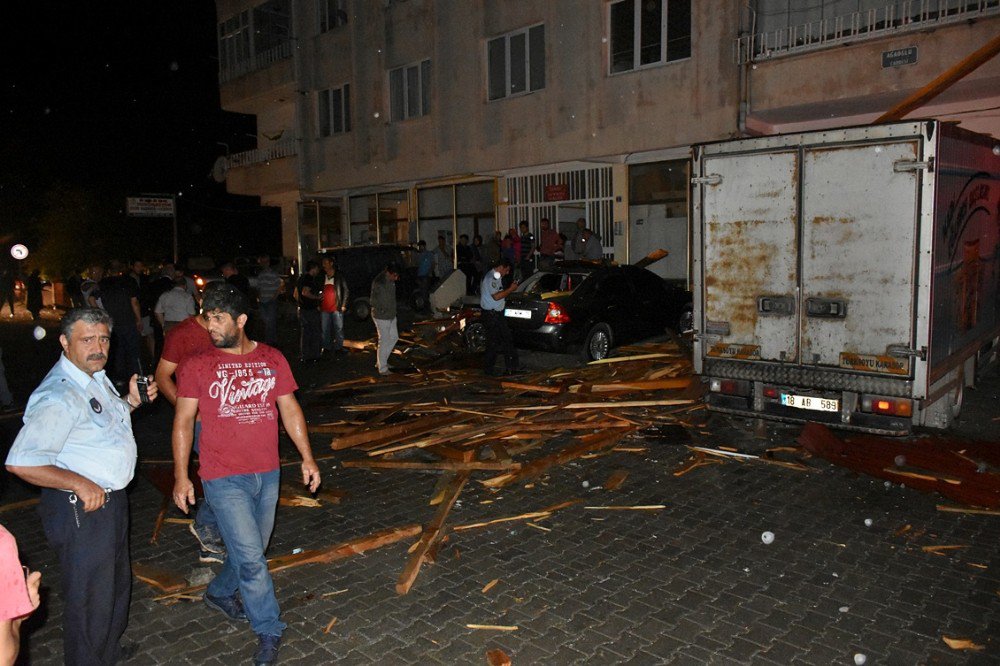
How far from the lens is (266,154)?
31.3 metres

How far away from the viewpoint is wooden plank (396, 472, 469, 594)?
5023 millimetres

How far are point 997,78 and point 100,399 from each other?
14.5 m

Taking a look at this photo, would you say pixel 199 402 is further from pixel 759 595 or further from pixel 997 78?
pixel 997 78

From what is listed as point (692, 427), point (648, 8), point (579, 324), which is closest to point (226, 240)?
point (648, 8)

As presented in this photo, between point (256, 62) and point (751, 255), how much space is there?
28.0 metres

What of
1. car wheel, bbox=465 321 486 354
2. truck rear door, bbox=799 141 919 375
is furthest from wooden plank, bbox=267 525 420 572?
car wheel, bbox=465 321 486 354

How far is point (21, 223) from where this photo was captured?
127 ft

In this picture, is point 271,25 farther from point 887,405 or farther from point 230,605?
point 230,605

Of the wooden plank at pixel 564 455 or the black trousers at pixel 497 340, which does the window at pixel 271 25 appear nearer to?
the black trousers at pixel 497 340

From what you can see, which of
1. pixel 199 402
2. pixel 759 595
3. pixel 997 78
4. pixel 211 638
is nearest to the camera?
pixel 199 402

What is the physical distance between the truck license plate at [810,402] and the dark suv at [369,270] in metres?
13.8

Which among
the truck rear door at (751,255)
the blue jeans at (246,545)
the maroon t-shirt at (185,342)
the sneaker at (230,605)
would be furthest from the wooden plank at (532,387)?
the blue jeans at (246,545)

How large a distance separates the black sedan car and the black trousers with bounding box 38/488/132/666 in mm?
9236

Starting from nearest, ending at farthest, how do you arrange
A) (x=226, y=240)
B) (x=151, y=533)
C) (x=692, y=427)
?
1. (x=151, y=533)
2. (x=692, y=427)
3. (x=226, y=240)
